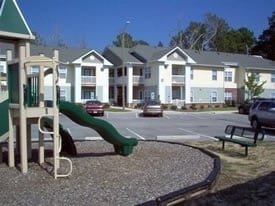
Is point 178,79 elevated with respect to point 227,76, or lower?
lower

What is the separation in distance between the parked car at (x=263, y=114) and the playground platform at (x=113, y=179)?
43.1 feet

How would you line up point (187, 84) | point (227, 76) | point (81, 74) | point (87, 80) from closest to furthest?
point (87, 80) < point (81, 74) < point (187, 84) < point (227, 76)

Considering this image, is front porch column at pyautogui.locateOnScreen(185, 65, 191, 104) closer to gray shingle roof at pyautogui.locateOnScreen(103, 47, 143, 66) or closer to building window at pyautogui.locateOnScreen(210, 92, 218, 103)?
building window at pyautogui.locateOnScreen(210, 92, 218, 103)

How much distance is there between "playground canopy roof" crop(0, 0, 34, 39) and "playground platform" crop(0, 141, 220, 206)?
3.21 meters

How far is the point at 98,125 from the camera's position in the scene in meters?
11.6

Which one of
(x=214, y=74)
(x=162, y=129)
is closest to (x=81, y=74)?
(x=214, y=74)

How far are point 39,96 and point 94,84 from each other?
44.2m

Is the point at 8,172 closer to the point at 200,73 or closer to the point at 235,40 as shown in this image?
the point at 200,73

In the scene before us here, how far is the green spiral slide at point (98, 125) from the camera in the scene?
11.0m

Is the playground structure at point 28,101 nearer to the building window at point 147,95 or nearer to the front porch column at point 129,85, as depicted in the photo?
the front porch column at point 129,85

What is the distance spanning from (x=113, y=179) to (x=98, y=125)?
2.60 meters

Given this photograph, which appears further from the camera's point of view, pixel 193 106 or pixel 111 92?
pixel 111 92

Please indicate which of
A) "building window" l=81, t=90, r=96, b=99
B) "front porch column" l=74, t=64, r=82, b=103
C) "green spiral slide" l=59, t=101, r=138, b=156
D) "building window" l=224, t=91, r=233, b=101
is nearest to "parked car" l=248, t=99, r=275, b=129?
"green spiral slide" l=59, t=101, r=138, b=156

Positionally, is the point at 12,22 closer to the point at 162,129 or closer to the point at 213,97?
the point at 162,129
